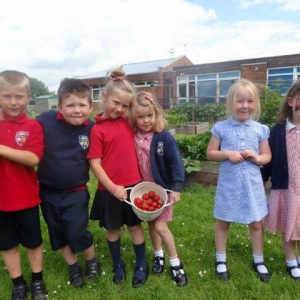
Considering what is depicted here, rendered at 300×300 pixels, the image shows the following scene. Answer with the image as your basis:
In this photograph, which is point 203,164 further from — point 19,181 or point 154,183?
point 19,181

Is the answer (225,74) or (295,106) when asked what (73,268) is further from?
(225,74)

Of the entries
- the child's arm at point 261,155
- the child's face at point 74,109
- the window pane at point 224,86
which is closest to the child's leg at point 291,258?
the child's arm at point 261,155

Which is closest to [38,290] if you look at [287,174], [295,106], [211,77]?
[287,174]

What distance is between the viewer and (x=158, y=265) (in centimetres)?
269

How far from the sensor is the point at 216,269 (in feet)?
8.63

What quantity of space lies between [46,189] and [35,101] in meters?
39.8

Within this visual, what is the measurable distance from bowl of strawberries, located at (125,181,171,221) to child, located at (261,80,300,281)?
89 centimetres

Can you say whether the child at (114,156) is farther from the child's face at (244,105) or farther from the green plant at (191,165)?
the green plant at (191,165)

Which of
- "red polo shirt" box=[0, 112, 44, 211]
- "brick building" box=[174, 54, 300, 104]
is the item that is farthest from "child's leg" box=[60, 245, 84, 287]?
"brick building" box=[174, 54, 300, 104]

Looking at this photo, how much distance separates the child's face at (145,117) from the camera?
236cm

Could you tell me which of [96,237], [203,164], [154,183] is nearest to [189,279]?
[154,183]

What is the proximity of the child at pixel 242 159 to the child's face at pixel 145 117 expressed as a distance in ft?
1.81

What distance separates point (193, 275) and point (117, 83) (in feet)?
5.67

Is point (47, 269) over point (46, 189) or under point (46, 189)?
under
